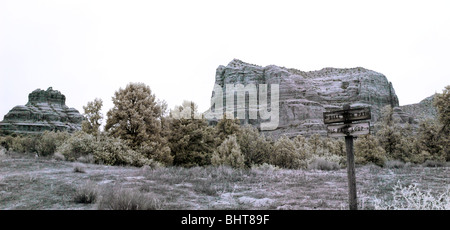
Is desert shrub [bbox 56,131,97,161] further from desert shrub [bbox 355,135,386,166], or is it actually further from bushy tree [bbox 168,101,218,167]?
desert shrub [bbox 355,135,386,166]

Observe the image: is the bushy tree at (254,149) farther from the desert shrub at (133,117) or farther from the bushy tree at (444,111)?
the bushy tree at (444,111)

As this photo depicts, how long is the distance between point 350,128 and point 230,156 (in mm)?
14094

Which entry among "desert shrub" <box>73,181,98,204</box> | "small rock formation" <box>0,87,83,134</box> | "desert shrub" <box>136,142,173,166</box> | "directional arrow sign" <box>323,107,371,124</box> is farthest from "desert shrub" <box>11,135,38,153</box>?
"small rock formation" <box>0,87,83,134</box>

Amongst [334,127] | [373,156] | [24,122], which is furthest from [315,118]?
[24,122]

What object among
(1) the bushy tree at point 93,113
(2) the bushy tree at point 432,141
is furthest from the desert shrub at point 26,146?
(2) the bushy tree at point 432,141

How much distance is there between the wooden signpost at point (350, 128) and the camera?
17.1 feet

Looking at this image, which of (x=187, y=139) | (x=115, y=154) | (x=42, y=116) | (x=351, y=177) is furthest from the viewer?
(x=42, y=116)

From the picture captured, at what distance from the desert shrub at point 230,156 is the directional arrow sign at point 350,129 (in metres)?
13.6

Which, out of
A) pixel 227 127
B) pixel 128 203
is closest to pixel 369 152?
pixel 227 127

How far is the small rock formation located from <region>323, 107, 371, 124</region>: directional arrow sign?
4667 inches

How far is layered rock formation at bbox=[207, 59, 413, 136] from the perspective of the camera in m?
111

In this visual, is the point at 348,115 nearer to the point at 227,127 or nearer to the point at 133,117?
the point at 133,117

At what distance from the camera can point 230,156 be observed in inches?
745
